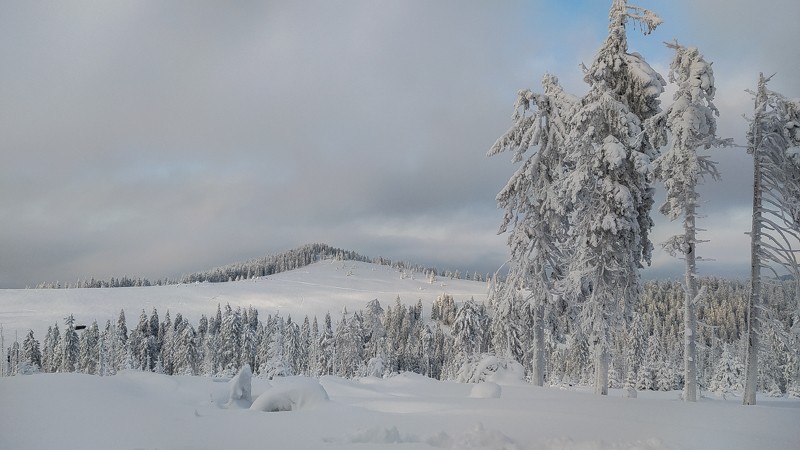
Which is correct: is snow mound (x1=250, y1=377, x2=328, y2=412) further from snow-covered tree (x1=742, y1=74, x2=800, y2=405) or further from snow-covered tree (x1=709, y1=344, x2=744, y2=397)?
snow-covered tree (x1=709, y1=344, x2=744, y2=397)

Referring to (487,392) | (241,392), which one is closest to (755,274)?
(487,392)

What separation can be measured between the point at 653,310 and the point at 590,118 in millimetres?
113036

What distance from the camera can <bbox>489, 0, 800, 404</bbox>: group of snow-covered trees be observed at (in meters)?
17.5

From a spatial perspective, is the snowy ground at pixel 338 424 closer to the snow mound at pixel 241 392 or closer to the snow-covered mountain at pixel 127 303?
the snow mound at pixel 241 392

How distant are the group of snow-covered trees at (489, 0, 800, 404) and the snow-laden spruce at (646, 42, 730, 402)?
38 millimetres

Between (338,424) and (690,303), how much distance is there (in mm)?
15170

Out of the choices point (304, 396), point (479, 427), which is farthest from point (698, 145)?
point (304, 396)

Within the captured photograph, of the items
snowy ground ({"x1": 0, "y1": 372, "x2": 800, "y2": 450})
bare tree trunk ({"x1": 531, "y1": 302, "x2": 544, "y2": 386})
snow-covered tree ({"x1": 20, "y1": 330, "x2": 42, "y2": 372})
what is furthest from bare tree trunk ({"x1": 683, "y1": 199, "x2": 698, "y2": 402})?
snow-covered tree ({"x1": 20, "y1": 330, "x2": 42, "y2": 372})

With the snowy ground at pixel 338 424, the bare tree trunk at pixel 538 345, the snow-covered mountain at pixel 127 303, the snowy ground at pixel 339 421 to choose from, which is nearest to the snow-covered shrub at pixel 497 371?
the bare tree trunk at pixel 538 345

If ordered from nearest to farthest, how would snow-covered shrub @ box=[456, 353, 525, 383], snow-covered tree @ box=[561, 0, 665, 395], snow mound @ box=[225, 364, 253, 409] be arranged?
snow mound @ box=[225, 364, 253, 409] < snow-covered tree @ box=[561, 0, 665, 395] < snow-covered shrub @ box=[456, 353, 525, 383]

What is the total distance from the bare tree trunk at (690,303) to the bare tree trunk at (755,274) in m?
1.67

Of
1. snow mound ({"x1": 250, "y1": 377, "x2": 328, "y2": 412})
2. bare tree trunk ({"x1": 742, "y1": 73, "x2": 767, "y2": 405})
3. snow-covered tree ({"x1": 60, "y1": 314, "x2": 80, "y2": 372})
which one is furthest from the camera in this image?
snow-covered tree ({"x1": 60, "y1": 314, "x2": 80, "y2": 372})

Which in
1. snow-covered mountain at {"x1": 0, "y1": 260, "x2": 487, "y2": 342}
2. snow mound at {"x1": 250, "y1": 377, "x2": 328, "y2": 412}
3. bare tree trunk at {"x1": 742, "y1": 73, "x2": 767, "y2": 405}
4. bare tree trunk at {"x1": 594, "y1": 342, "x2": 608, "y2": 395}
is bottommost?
snow-covered mountain at {"x1": 0, "y1": 260, "x2": 487, "y2": 342}

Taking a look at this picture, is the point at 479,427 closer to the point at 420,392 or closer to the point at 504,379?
the point at 420,392
